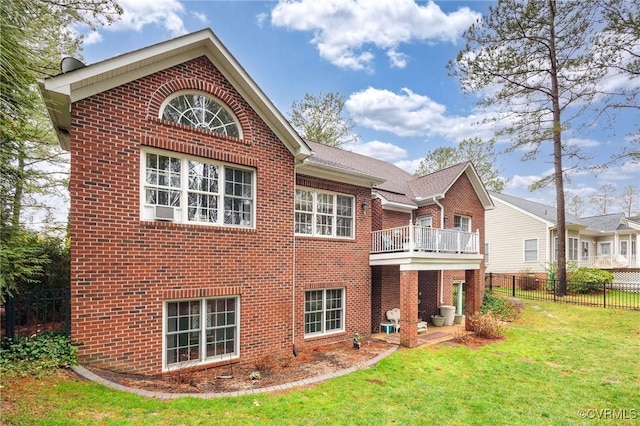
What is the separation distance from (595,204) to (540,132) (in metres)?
40.6

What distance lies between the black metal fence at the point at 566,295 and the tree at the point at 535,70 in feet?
3.21

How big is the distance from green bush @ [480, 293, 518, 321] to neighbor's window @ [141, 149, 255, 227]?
12.4 m

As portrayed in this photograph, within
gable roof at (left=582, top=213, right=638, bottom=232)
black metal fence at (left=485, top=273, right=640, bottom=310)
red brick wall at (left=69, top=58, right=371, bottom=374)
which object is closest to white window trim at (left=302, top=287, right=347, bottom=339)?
red brick wall at (left=69, top=58, right=371, bottom=374)

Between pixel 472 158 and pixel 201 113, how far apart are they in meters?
30.7

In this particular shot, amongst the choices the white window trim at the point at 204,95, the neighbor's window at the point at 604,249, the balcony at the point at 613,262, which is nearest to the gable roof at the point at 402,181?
the white window trim at the point at 204,95

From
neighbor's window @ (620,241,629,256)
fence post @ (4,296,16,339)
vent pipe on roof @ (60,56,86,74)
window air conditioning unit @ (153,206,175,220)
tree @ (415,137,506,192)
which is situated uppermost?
tree @ (415,137,506,192)

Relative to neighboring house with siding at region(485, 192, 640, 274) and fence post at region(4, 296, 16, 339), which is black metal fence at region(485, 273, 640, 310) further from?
fence post at region(4, 296, 16, 339)

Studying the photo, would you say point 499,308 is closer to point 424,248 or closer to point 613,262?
point 424,248

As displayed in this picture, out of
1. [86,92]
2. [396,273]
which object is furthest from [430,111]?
[86,92]

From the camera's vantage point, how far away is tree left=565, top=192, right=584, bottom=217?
4474cm

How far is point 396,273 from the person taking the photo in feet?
42.7

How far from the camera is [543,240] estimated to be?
23047 millimetres

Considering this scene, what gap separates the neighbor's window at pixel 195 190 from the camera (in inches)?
288

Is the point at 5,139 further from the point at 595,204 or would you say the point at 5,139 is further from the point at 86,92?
the point at 595,204
